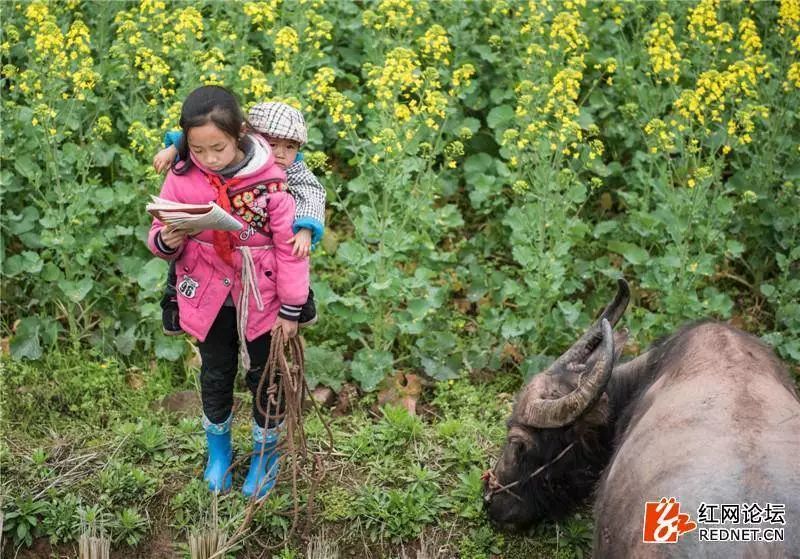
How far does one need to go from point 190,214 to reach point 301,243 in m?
0.50

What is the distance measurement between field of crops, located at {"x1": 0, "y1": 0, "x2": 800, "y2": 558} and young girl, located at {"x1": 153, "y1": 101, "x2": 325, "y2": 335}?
86 centimetres

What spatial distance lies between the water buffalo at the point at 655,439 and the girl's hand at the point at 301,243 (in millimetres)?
1285

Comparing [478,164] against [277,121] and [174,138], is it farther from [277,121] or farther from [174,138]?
[174,138]

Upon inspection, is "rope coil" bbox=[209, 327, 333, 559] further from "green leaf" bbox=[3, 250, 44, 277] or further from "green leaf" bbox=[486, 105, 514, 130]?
"green leaf" bbox=[486, 105, 514, 130]

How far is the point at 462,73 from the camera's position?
575 cm

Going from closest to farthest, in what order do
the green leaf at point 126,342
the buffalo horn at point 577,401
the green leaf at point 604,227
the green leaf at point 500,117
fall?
1. the buffalo horn at point 577,401
2. the green leaf at point 126,342
3. the green leaf at point 604,227
4. the green leaf at point 500,117

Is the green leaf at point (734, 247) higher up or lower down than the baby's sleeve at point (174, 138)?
lower down

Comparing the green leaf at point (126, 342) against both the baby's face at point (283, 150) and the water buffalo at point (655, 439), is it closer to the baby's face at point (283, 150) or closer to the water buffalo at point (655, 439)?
the baby's face at point (283, 150)

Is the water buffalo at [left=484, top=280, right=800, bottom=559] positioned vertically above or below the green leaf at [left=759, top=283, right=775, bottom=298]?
above

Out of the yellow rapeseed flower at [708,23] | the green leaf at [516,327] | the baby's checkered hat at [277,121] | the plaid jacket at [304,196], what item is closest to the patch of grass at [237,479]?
the green leaf at [516,327]

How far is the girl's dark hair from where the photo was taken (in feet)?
12.8

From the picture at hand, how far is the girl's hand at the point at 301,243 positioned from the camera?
4180 mm

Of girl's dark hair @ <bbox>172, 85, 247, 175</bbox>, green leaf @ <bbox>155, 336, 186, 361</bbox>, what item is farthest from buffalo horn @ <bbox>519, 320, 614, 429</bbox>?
green leaf @ <bbox>155, 336, 186, 361</bbox>

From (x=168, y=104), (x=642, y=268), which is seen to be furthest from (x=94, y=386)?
(x=642, y=268)
